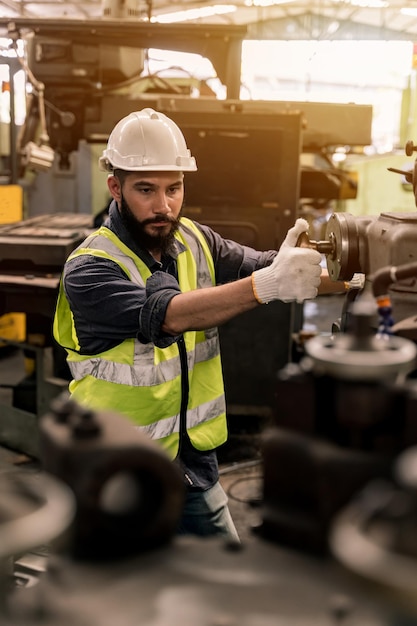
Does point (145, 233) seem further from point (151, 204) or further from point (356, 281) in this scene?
point (356, 281)

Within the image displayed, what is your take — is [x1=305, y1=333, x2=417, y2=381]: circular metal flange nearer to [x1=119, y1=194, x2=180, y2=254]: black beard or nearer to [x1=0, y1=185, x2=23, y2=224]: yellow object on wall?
[x1=119, y1=194, x2=180, y2=254]: black beard

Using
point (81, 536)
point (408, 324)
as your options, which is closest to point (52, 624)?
point (81, 536)

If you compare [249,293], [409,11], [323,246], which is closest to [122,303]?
[249,293]

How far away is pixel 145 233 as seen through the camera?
1813 mm

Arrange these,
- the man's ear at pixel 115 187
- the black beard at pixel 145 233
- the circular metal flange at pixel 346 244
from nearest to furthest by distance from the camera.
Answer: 1. the circular metal flange at pixel 346 244
2. the black beard at pixel 145 233
3. the man's ear at pixel 115 187

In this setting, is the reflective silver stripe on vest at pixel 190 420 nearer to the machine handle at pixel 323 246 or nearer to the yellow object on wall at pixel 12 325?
the machine handle at pixel 323 246

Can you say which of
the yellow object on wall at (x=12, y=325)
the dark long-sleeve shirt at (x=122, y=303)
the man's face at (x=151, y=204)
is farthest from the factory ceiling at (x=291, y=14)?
the dark long-sleeve shirt at (x=122, y=303)

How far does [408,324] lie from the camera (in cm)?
105

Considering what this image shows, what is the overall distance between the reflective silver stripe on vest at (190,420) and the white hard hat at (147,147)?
612 millimetres

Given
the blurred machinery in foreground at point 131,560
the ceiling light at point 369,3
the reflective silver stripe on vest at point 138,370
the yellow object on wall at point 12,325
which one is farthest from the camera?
the ceiling light at point 369,3

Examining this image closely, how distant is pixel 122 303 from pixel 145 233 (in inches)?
11.0

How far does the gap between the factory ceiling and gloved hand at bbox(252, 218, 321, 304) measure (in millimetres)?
8907

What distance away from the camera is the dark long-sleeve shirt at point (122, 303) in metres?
1.55

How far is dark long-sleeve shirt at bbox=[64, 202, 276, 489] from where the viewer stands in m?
1.55
